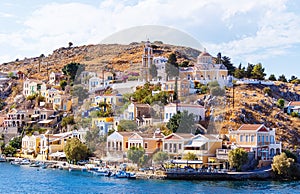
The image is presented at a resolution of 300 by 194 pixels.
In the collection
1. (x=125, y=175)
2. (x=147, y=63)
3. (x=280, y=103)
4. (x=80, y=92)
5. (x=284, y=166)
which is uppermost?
(x=147, y=63)

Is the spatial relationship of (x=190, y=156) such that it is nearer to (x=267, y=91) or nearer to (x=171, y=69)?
(x=267, y=91)

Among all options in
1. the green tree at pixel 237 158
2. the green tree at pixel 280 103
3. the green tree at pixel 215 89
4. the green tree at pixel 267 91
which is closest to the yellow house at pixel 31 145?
the green tree at pixel 215 89

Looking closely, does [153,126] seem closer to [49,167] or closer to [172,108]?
[172,108]

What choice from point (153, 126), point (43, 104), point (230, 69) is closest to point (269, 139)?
point (153, 126)

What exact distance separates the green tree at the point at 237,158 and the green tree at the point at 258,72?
2046cm

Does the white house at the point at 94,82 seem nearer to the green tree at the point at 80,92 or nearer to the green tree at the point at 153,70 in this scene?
the green tree at the point at 80,92

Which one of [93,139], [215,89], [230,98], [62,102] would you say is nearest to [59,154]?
[93,139]

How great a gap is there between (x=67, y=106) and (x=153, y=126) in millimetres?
12511

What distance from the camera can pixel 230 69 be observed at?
1916 inches

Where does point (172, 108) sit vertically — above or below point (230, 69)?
below

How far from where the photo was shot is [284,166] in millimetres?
26250

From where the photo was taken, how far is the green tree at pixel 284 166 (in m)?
26.3

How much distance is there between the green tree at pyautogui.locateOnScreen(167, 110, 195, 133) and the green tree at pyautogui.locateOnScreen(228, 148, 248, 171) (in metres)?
5.86

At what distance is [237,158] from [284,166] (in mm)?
2199
